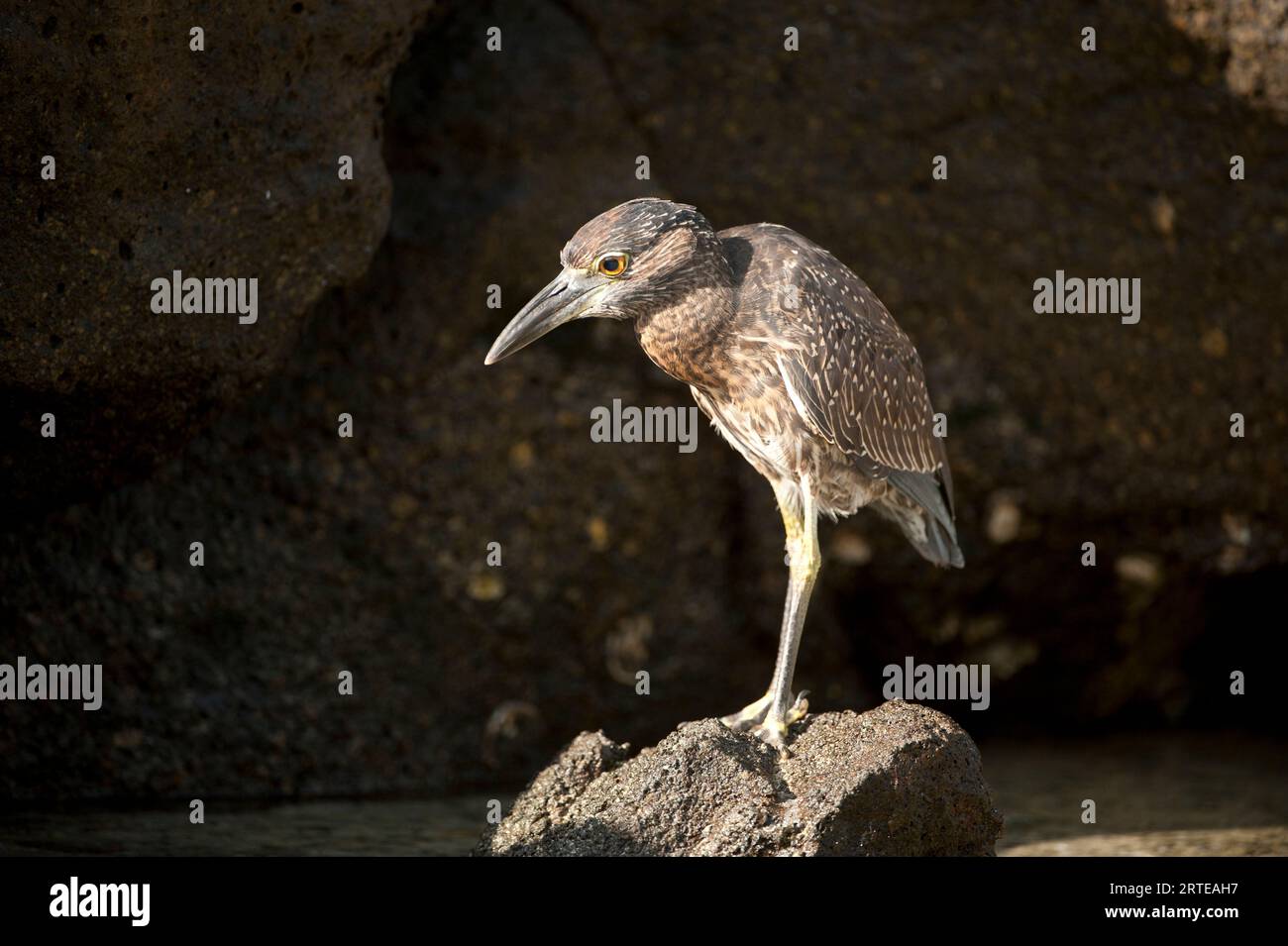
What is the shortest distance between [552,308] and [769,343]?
0.69 meters

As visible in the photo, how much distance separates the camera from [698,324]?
4.71 m

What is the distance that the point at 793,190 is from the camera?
22.0ft

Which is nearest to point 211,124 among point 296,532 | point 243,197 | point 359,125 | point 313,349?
point 243,197

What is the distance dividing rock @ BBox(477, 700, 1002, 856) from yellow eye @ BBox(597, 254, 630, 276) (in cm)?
141

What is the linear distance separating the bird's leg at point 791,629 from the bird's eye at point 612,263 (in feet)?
3.10

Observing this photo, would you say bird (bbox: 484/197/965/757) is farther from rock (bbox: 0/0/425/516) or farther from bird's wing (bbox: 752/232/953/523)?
rock (bbox: 0/0/425/516)

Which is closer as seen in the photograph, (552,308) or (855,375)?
(552,308)

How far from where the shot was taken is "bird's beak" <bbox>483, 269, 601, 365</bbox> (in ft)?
15.3

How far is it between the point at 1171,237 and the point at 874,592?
2.13 metres
